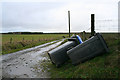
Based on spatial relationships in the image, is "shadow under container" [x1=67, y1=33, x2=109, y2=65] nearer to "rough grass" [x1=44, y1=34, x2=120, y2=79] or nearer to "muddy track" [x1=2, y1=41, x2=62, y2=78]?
"rough grass" [x1=44, y1=34, x2=120, y2=79]

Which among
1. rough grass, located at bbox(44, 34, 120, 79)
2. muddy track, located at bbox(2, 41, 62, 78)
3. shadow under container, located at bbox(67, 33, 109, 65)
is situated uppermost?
shadow under container, located at bbox(67, 33, 109, 65)

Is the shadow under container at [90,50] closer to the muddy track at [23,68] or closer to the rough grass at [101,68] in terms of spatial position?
the rough grass at [101,68]

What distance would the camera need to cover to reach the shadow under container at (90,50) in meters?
5.20

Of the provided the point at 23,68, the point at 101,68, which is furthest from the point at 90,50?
the point at 23,68

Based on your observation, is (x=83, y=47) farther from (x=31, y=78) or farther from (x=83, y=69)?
(x=31, y=78)

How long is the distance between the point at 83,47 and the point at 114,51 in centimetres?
137

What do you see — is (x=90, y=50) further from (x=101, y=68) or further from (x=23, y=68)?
(x=23, y=68)

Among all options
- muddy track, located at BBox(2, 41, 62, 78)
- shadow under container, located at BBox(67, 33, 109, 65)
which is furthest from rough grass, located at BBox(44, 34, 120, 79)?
muddy track, located at BBox(2, 41, 62, 78)

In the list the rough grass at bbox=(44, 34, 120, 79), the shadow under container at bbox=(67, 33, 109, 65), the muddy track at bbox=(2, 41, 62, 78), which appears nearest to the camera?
the rough grass at bbox=(44, 34, 120, 79)

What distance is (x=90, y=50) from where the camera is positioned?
5.24 m

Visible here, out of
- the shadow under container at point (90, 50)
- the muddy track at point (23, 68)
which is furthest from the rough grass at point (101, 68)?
the muddy track at point (23, 68)

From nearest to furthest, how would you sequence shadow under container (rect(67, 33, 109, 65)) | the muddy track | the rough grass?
the rough grass → shadow under container (rect(67, 33, 109, 65)) → the muddy track

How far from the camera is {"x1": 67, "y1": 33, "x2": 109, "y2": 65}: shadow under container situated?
17.0ft

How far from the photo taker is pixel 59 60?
5938 mm
